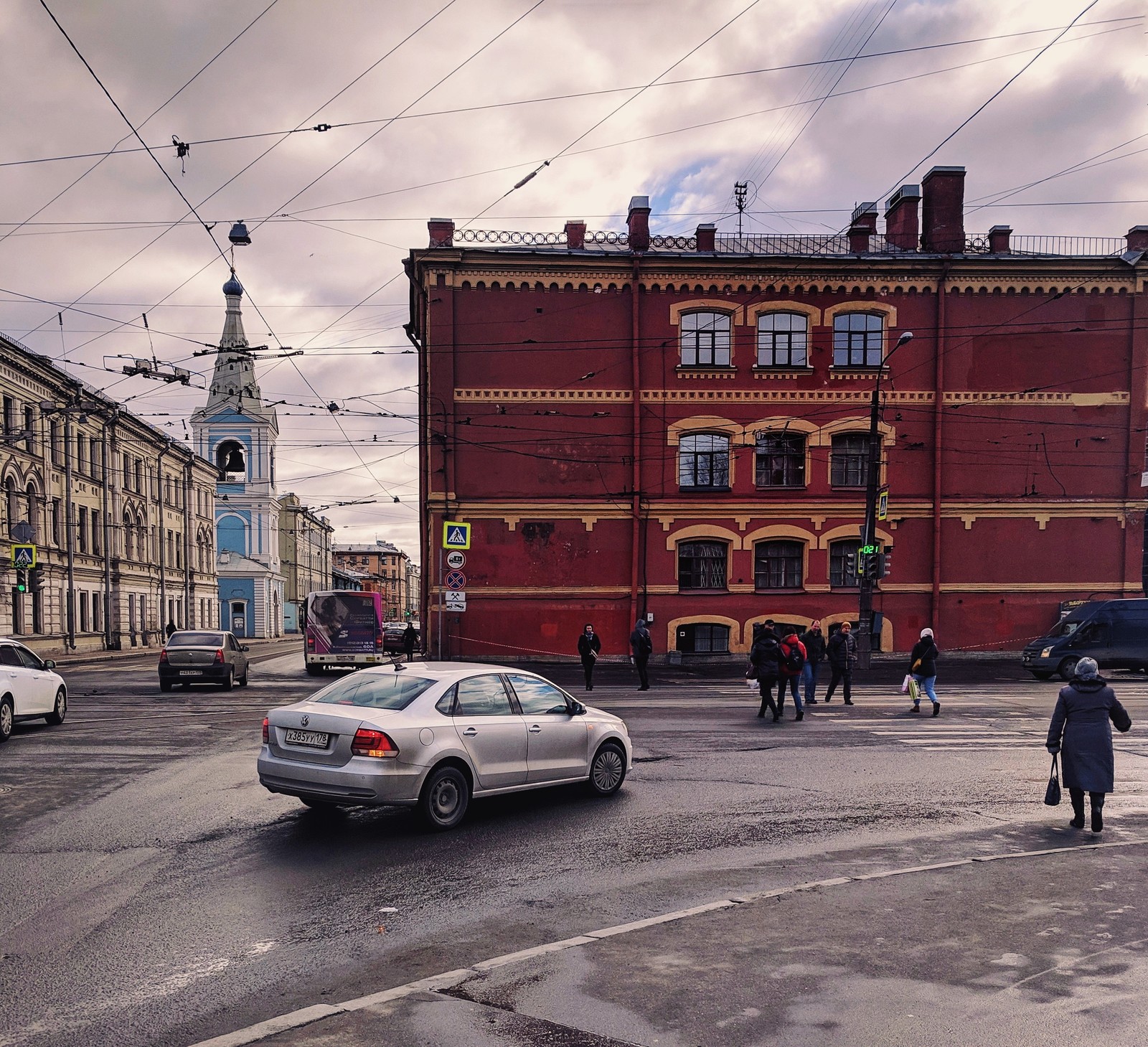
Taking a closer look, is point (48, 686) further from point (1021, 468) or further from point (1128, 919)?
point (1021, 468)

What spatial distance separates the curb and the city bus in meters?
26.1

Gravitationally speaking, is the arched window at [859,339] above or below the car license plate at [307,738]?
above

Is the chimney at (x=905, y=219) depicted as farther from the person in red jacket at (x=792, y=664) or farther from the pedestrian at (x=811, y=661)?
the person in red jacket at (x=792, y=664)

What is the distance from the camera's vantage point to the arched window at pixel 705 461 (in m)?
32.8

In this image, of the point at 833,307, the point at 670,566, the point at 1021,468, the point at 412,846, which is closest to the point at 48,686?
the point at 412,846

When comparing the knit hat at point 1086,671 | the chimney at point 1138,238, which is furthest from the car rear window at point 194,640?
the chimney at point 1138,238

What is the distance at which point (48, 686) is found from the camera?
1622cm

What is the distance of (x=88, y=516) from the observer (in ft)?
167

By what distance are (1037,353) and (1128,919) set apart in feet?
99.3

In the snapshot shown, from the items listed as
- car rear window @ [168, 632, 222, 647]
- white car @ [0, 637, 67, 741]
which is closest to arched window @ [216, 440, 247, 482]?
car rear window @ [168, 632, 222, 647]

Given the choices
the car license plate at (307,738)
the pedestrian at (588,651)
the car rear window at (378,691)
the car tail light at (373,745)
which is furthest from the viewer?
the pedestrian at (588,651)

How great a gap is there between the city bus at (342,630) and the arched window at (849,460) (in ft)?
50.7

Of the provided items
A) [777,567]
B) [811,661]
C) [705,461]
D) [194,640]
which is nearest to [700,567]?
[777,567]

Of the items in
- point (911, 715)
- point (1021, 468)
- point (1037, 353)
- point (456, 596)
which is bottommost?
point (911, 715)
